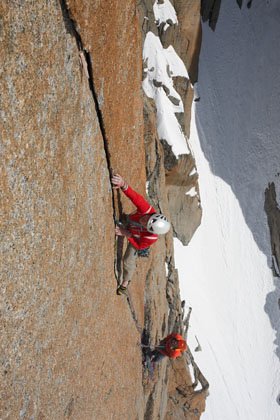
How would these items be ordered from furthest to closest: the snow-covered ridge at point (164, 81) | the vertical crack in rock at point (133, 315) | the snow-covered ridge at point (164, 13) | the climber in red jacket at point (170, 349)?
the snow-covered ridge at point (164, 13), the snow-covered ridge at point (164, 81), the climber in red jacket at point (170, 349), the vertical crack in rock at point (133, 315)

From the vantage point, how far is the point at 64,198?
16.9 ft

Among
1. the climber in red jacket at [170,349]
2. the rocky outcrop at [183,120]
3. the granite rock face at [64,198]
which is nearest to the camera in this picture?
the granite rock face at [64,198]

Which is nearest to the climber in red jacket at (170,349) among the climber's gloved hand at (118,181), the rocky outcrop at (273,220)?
the climber's gloved hand at (118,181)

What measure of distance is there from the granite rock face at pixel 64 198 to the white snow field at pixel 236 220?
1483cm

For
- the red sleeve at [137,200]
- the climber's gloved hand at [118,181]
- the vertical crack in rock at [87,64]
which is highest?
the vertical crack in rock at [87,64]

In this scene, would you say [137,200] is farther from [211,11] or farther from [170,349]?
[211,11]

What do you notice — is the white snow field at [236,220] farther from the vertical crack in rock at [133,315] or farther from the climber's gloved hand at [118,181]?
the climber's gloved hand at [118,181]

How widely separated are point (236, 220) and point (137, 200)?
21813mm

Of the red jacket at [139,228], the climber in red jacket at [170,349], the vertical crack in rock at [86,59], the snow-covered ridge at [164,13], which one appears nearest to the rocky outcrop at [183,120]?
the snow-covered ridge at [164,13]

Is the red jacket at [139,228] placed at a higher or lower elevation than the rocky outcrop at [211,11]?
lower

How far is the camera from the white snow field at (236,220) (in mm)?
23672

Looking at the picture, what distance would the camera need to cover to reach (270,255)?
29.2 meters

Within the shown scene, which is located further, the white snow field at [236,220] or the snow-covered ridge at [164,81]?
the white snow field at [236,220]

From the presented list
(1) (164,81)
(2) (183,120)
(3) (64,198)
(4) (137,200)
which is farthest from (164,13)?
(3) (64,198)
